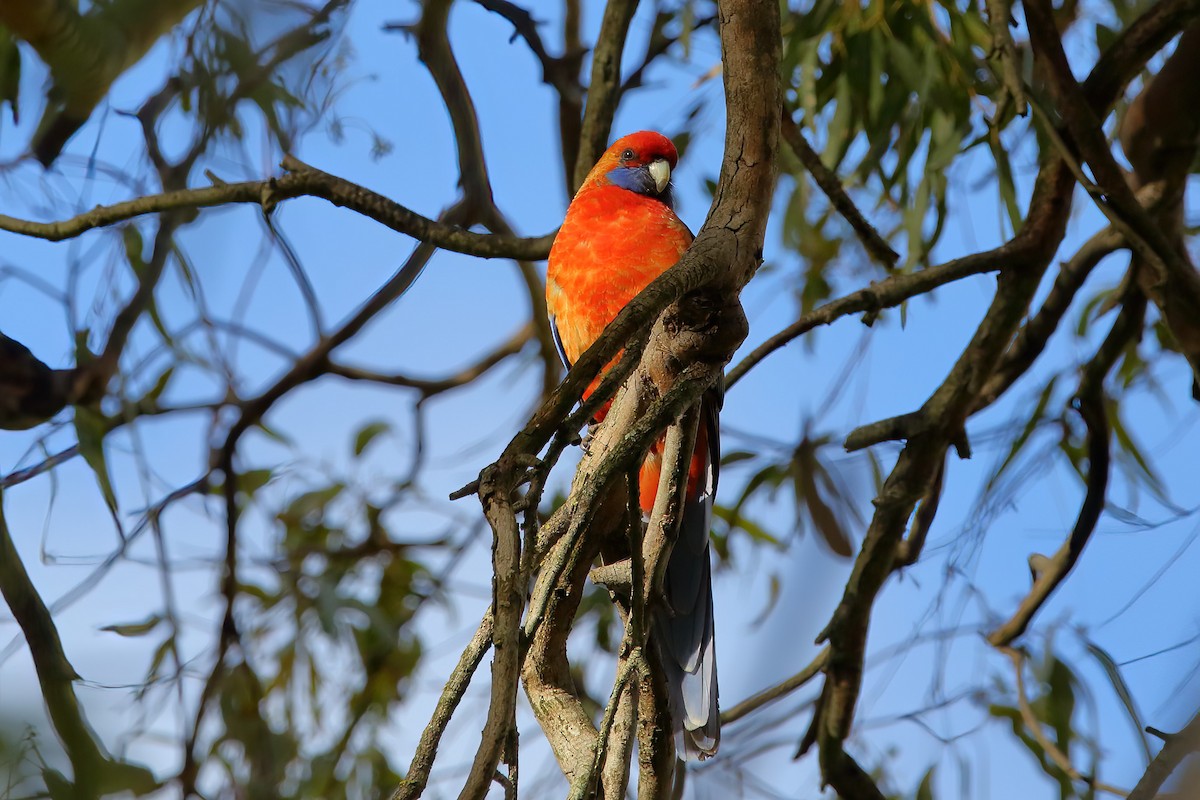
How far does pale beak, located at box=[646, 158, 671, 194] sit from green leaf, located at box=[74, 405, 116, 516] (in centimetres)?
150

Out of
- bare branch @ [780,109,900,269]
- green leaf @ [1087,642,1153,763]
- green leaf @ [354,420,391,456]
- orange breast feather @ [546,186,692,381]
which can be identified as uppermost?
green leaf @ [354,420,391,456]

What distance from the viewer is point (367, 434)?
3445 millimetres

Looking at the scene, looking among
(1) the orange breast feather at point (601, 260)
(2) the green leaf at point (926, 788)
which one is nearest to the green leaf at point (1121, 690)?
(2) the green leaf at point (926, 788)

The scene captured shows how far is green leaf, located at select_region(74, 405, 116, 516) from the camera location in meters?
2.03

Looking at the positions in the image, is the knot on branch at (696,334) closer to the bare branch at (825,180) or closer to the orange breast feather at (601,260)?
the bare branch at (825,180)

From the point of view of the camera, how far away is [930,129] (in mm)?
2660

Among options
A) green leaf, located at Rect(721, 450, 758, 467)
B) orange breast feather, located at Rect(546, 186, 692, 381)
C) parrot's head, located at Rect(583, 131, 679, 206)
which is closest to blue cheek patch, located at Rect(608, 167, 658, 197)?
parrot's head, located at Rect(583, 131, 679, 206)

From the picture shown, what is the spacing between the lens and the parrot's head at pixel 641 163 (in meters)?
2.93

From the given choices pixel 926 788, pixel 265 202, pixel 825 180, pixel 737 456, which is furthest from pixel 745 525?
pixel 265 202

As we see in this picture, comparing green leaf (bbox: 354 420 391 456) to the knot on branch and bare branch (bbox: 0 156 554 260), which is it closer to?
bare branch (bbox: 0 156 554 260)

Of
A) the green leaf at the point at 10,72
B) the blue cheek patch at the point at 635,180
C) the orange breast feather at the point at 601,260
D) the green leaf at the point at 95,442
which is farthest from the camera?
the blue cheek patch at the point at 635,180

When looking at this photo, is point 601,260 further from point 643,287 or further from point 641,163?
point 641,163

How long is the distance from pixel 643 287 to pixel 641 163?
67cm

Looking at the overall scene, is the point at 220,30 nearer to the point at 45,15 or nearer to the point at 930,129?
the point at 45,15
